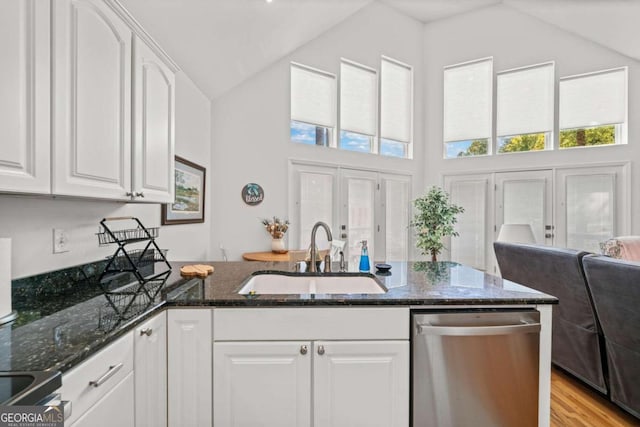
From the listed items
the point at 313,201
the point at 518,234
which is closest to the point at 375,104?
the point at 313,201

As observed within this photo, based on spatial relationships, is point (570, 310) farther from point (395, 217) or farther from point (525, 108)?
point (525, 108)

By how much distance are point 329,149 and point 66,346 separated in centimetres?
423

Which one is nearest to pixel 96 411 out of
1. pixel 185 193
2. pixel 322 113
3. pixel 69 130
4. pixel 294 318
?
pixel 294 318

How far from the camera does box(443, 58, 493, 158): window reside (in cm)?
552

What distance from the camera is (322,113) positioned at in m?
4.85

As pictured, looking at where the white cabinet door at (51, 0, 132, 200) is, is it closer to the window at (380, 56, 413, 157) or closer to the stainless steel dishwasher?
the stainless steel dishwasher

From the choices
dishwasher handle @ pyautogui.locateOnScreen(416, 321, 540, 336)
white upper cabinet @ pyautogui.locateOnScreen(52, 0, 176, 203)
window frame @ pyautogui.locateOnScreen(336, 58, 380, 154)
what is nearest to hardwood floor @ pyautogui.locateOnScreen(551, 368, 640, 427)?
dishwasher handle @ pyautogui.locateOnScreen(416, 321, 540, 336)

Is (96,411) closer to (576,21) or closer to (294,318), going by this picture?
(294,318)

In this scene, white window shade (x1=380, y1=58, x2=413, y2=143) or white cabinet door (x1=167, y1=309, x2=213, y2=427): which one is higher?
white window shade (x1=380, y1=58, x2=413, y2=143)

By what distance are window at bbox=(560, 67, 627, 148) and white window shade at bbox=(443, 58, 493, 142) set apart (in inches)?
41.5

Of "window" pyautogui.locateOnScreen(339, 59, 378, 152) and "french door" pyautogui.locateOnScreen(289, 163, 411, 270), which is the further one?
"window" pyautogui.locateOnScreen(339, 59, 378, 152)

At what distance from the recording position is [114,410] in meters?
1.03

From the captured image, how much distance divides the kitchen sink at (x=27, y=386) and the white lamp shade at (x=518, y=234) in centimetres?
371

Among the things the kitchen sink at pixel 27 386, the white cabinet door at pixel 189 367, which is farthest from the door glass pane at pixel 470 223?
the kitchen sink at pixel 27 386
